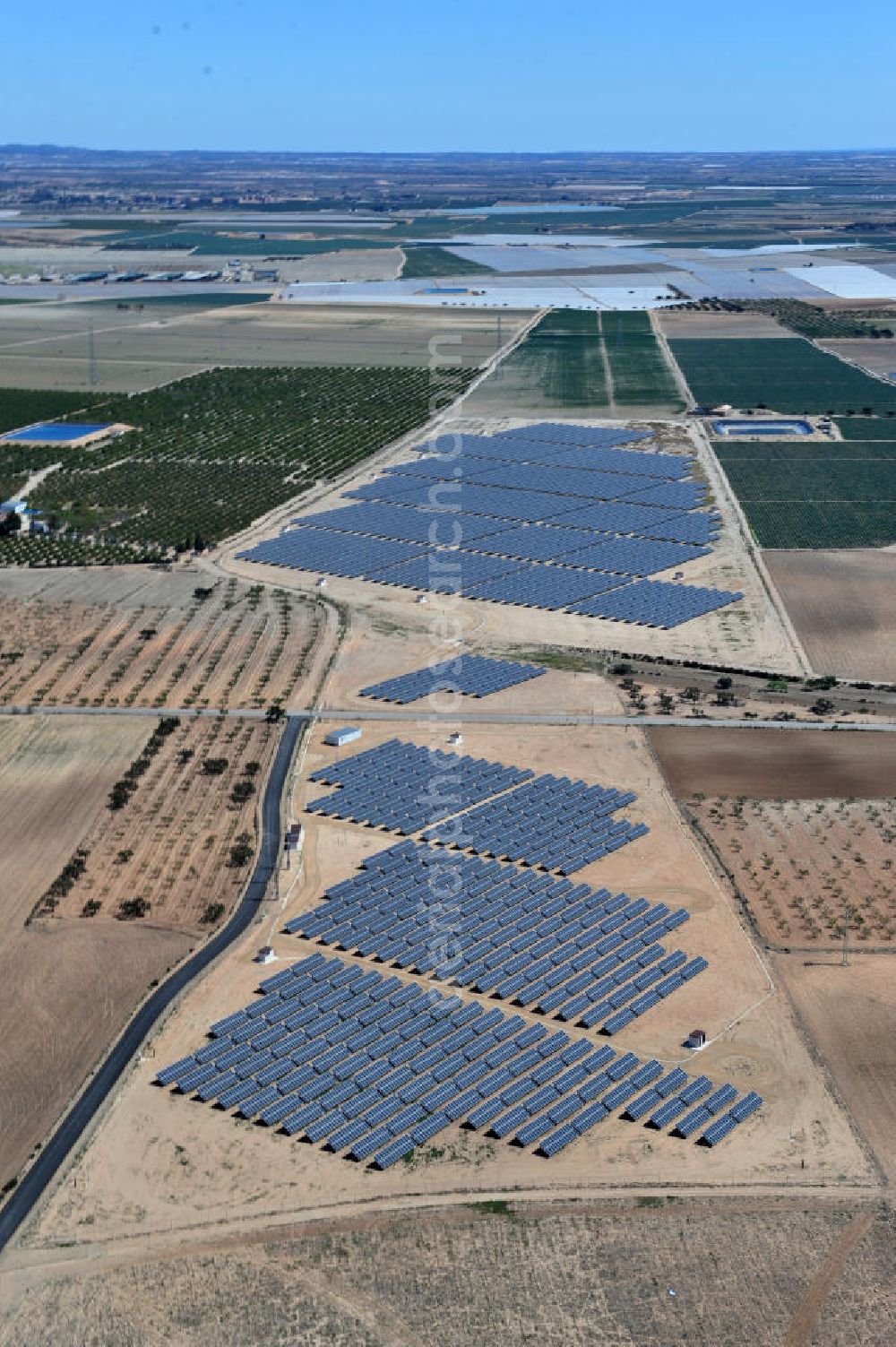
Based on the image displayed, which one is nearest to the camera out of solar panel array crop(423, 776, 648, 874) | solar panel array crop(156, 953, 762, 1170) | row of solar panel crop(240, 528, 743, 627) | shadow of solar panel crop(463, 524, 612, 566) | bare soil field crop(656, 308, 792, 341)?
solar panel array crop(156, 953, 762, 1170)

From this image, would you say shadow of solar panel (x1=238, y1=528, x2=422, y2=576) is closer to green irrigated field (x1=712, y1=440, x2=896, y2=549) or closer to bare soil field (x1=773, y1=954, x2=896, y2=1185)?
green irrigated field (x1=712, y1=440, x2=896, y2=549)

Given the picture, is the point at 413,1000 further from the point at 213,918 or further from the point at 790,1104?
the point at 790,1104

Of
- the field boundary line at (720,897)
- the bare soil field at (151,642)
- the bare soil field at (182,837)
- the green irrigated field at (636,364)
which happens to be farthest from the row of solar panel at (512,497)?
the bare soil field at (182,837)

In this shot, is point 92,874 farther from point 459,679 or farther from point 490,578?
point 490,578

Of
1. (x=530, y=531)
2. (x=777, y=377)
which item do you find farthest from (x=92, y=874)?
(x=777, y=377)

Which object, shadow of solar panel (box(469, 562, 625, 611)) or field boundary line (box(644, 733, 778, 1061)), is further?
shadow of solar panel (box(469, 562, 625, 611))

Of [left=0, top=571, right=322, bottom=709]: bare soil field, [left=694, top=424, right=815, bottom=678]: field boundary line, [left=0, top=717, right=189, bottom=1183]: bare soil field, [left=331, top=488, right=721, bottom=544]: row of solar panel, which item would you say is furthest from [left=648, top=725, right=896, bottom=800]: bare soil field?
[left=331, top=488, right=721, bottom=544]: row of solar panel

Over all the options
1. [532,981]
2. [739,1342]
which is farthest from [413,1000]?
[739,1342]
